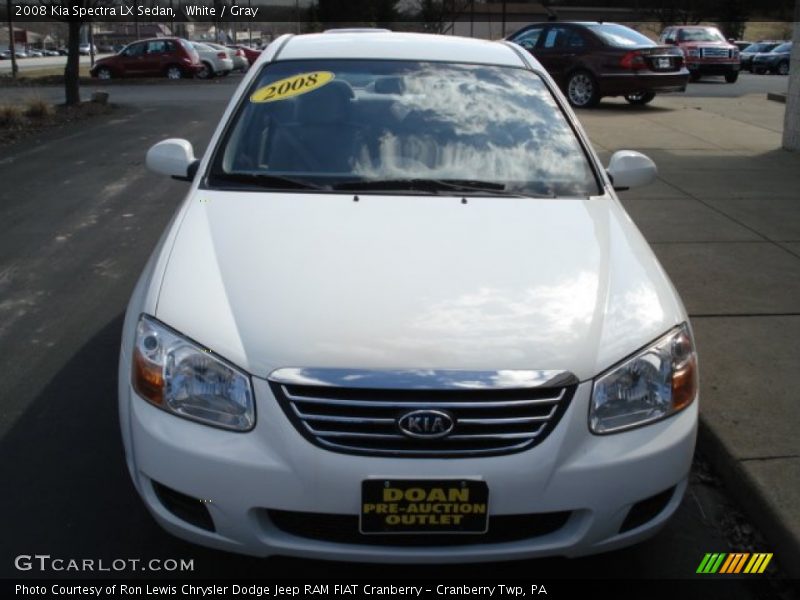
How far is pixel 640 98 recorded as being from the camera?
17562 millimetres

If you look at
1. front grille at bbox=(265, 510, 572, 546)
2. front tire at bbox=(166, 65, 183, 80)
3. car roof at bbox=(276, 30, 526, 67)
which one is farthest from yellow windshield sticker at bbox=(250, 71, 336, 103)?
front tire at bbox=(166, 65, 183, 80)

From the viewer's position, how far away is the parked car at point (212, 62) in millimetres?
31844

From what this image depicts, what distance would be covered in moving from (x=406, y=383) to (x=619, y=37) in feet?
51.1

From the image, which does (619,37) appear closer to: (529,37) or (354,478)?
(529,37)

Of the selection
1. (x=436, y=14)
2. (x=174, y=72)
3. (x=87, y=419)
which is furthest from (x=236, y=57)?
(x=87, y=419)

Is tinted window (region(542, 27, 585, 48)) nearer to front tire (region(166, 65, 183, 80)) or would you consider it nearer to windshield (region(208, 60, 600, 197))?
windshield (region(208, 60, 600, 197))

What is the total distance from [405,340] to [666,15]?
6794 cm

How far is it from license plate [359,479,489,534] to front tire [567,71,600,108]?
15.0 m

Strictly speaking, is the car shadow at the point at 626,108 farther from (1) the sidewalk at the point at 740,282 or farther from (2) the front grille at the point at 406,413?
(2) the front grille at the point at 406,413

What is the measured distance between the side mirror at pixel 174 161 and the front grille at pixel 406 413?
2.08 meters

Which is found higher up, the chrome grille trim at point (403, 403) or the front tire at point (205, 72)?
the front tire at point (205, 72)

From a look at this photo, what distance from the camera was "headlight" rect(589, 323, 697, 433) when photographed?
275 cm

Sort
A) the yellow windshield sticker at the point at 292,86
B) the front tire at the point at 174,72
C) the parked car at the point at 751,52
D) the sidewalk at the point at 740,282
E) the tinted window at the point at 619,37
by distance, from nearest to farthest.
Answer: the sidewalk at the point at 740,282 → the yellow windshield sticker at the point at 292,86 → the tinted window at the point at 619,37 → the front tire at the point at 174,72 → the parked car at the point at 751,52

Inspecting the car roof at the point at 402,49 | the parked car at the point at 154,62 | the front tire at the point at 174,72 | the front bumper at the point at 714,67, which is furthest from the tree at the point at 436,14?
the car roof at the point at 402,49
